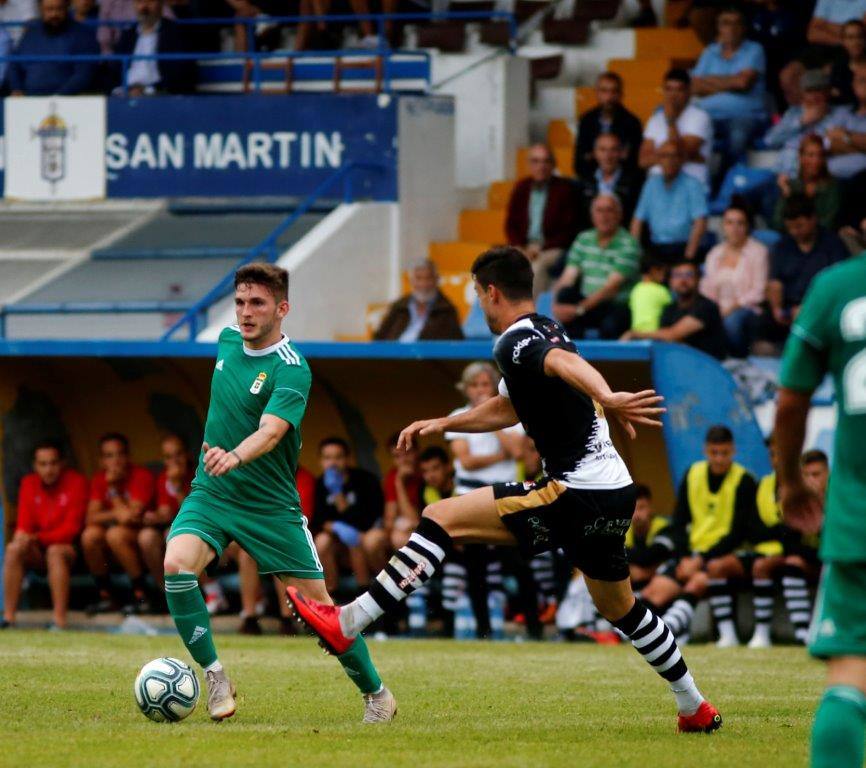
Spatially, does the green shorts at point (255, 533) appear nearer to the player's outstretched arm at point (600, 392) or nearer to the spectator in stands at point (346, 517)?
the player's outstretched arm at point (600, 392)

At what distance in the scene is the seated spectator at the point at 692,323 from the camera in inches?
564

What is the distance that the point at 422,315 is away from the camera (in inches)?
611

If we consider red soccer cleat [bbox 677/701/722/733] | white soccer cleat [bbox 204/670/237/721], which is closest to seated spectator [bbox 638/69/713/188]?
red soccer cleat [bbox 677/701/722/733]

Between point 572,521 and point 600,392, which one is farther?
A: point 572,521

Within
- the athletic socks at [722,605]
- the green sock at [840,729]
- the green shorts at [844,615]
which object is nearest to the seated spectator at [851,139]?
the athletic socks at [722,605]

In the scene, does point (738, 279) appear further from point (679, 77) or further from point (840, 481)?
point (840, 481)

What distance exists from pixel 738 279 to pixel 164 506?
16.0 feet

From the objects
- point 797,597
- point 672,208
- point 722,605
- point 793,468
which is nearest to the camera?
A: point 793,468

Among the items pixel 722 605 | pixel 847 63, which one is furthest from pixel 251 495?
pixel 847 63

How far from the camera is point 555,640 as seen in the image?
13.7 m

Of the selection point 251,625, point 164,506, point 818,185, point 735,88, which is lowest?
point 251,625

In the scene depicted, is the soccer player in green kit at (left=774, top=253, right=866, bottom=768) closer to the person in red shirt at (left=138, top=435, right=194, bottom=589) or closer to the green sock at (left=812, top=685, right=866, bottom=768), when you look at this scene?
the green sock at (left=812, top=685, right=866, bottom=768)

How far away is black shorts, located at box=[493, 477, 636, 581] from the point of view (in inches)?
277

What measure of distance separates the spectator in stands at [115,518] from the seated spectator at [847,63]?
22.2 feet
